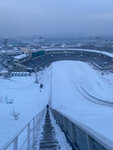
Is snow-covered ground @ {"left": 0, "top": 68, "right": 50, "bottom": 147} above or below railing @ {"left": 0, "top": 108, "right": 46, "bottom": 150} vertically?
below

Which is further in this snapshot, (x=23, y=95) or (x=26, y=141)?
(x=23, y=95)

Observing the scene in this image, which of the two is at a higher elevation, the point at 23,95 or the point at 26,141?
the point at 26,141

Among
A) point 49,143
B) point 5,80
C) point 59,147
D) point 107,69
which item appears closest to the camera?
point 59,147

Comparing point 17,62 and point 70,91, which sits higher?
point 17,62

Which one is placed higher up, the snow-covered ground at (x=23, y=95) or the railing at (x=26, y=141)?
the railing at (x=26, y=141)

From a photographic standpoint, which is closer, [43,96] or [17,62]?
[43,96]

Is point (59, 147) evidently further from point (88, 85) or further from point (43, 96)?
point (88, 85)

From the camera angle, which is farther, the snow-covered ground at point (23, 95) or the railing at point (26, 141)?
the snow-covered ground at point (23, 95)

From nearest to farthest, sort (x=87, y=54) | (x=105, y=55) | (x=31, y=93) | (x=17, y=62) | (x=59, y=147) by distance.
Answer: (x=59, y=147)
(x=31, y=93)
(x=17, y=62)
(x=105, y=55)
(x=87, y=54)

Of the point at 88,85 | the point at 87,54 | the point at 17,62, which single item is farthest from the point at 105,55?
the point at 88,85

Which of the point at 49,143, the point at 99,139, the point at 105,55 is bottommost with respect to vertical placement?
the point at 49,143

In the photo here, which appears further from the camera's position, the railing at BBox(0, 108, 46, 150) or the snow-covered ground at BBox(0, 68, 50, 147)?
the snow-covered ground at BBox(0, 68, 50, 147)
